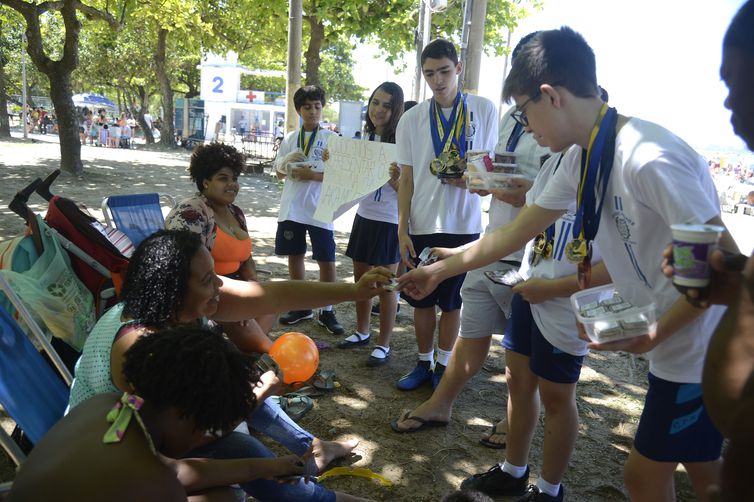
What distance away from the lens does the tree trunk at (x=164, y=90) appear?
2242 cm

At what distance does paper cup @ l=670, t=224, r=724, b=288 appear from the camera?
1.29 metres

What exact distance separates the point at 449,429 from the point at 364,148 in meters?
2.27

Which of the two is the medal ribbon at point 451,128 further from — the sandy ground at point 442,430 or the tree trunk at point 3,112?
the tree trunk at point 3,112

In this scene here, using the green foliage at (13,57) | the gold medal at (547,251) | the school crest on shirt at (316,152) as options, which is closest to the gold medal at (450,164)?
the gold medal at (547,251)

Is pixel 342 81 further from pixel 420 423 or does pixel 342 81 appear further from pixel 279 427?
pixel 279 427

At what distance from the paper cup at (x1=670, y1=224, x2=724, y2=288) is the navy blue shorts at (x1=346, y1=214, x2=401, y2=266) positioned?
10.8ft

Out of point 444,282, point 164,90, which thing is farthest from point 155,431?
point 164,90

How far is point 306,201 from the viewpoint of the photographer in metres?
5.06

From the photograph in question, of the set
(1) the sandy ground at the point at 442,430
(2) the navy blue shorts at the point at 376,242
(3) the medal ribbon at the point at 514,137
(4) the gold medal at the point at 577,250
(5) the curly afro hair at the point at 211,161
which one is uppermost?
(3) the medal ribbon at the point at 514,137

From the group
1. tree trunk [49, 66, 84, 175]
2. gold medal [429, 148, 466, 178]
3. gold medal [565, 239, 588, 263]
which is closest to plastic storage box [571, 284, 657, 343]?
gold medal [565, 239, 588, 263]

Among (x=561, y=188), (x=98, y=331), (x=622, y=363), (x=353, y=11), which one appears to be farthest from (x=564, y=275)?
(x=353, y=11)

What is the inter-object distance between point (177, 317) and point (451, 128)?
2242 millimetres

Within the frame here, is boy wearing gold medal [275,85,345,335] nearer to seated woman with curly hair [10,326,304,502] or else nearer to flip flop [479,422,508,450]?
flip flop [479,422,508,450]

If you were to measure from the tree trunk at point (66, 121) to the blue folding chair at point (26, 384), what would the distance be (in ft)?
40.9
